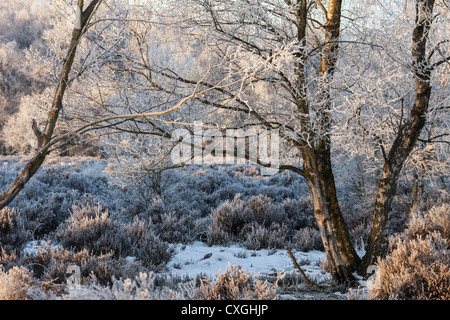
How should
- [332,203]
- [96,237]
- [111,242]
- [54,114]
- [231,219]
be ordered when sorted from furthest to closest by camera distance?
[231,219] < [96,237] < [111,242] < [332,203] < [54,114]

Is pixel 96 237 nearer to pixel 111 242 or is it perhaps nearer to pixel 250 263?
pixel 111 242

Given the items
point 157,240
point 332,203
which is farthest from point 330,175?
point 157,240

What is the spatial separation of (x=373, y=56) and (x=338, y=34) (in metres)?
0.64

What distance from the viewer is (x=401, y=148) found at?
162 inches

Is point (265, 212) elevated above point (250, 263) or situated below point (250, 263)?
above

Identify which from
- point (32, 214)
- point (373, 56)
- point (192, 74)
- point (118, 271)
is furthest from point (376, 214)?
point (32, 214)

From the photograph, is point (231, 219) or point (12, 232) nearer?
point (12, 232)

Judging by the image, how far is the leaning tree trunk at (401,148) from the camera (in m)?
3.98

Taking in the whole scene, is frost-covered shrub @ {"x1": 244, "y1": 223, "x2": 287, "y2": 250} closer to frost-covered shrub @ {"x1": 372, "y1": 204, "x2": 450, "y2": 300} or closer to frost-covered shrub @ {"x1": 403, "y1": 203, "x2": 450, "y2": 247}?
frost-covered shrub @ {"x1": 403, "y1": 203, "x2": 450, "y2": 247}

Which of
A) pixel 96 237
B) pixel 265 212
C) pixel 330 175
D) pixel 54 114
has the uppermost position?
pixel 54 114

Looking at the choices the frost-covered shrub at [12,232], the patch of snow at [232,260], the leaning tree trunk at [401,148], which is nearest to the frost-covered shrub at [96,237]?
the frost-covered shrub at [12,232]

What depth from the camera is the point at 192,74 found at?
18.7 ft

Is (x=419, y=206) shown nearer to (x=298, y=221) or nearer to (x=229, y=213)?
(x=298, y=221)

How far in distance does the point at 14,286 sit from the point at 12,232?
3264 mm
